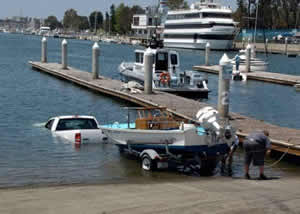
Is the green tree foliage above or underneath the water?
above

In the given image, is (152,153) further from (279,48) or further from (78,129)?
(279,48)

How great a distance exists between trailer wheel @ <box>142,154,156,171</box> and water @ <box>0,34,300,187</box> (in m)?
0.24

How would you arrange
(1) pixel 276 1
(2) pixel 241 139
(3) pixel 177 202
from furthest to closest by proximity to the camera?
(1) pixel 276 1, (2) pixel 241 139, (3) pixel 177 202

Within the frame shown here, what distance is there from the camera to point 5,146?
21000 mm

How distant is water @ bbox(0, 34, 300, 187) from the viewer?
55.5 ft

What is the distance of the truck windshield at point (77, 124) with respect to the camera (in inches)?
842

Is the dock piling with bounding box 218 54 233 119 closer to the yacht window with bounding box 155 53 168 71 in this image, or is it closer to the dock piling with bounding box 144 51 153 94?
the dock piling with bounding box 144 51 153 94

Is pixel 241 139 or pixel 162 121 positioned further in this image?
pixel 241 139

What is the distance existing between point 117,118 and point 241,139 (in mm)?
9336

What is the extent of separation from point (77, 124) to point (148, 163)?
5281 millimetres

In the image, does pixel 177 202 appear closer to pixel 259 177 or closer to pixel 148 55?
pixel 259 177

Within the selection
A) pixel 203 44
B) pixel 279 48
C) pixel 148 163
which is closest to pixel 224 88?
pixel 148 163

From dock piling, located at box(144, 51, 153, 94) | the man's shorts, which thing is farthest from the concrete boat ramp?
dock piling, located at box(144, 51, 153, 94)

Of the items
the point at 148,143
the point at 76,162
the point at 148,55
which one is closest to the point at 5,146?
the point at 76,162
